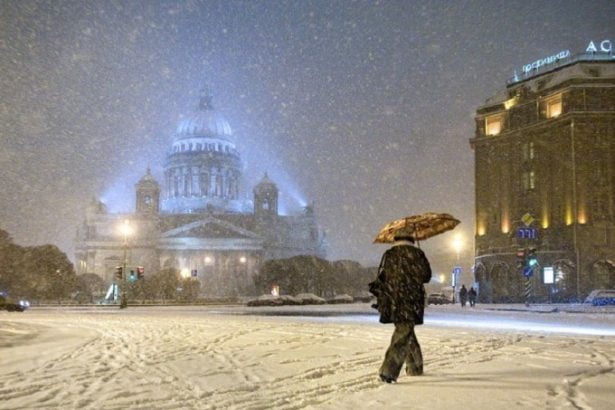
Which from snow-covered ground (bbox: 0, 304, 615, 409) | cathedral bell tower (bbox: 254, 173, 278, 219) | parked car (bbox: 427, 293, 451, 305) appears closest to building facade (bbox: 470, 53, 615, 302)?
parked car (bbox: 427, 293, 451, 305)

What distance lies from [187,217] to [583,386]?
113 m

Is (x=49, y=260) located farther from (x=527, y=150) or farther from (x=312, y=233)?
(x=312, y=233)

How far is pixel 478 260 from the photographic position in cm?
6138

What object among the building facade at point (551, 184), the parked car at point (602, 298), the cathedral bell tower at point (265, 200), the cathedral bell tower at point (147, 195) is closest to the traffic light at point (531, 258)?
the building facade at point (551, 184)

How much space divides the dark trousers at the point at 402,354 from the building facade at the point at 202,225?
8708 cm

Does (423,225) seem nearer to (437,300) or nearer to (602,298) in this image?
(602,298)

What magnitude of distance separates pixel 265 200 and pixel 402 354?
112647mm

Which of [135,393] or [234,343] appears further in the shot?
[234,343]

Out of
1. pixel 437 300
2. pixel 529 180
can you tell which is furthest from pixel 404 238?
pixel 529 180

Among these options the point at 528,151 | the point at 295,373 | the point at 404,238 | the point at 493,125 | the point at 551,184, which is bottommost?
the point at 295,373

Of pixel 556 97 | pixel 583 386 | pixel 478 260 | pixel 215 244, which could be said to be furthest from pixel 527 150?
pixel 215 244

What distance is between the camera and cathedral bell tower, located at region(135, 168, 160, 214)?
117 meters

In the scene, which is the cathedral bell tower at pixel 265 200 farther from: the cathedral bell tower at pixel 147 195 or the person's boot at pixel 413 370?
the person's boot at pixel 413 370

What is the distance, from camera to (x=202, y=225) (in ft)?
370
